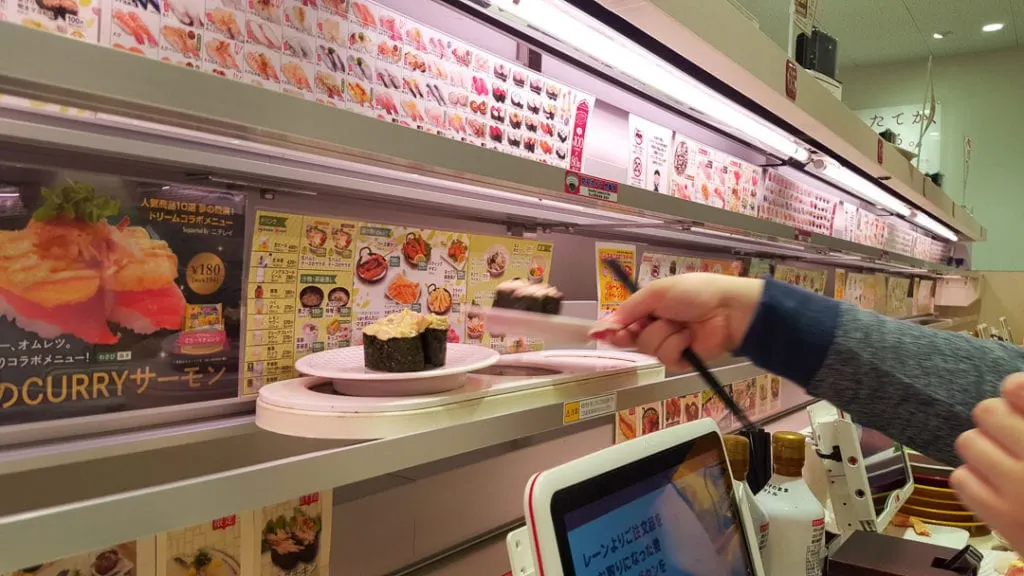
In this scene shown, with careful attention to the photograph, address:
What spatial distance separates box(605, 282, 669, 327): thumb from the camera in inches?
46.0

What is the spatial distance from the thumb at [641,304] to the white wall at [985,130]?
6110mm

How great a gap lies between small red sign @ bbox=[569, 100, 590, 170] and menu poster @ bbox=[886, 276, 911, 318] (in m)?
3.72

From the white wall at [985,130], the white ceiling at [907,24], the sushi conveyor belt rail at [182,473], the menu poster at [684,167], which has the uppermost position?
the white ceiling at [907,24]

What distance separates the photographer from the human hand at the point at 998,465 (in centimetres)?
56

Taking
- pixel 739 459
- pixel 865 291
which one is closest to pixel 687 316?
pixel 739 459

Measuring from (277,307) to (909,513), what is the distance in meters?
2.42

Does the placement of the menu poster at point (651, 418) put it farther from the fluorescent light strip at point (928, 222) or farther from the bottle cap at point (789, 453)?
the fluorescent light strip at point (928, 222)

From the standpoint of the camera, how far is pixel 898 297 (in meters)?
4.65

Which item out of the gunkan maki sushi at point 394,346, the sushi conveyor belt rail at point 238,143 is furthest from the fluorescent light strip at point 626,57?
the gunkan maki sushi at point 394,346

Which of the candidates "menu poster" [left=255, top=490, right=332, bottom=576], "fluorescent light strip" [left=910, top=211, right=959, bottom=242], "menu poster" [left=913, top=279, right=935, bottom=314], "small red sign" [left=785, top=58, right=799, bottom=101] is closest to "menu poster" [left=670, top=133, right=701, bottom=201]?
"small red sign" [left=785, top=58, right=799, bottom=101]

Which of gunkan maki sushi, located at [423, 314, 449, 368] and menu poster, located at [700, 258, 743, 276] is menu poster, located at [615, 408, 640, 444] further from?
gunkan maki sushi, located at [423, 314, 449, 368]

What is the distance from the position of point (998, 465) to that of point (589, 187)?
0.55 metres

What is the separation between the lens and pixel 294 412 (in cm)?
76

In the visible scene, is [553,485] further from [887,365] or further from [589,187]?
[887,365]
